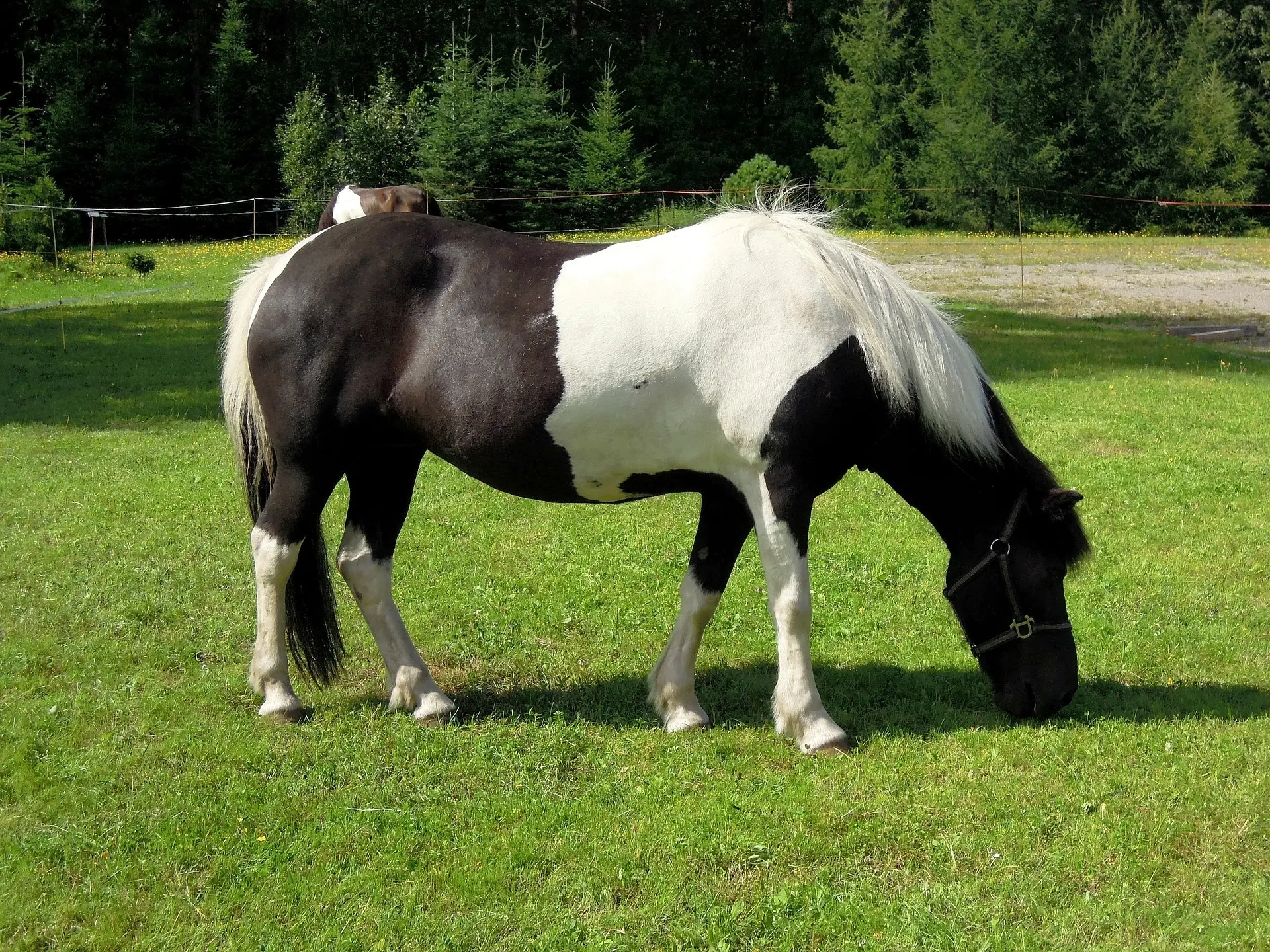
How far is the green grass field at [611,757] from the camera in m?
3.47

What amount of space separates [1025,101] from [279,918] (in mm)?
43586

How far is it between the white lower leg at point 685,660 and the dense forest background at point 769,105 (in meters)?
31.6

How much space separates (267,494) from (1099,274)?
24613 mm

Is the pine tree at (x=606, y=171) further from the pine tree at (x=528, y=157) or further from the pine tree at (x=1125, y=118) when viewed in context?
the pine tree at (x=1125, y=118)

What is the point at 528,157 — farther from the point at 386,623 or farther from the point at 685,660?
the point at 685,660

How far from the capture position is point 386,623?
16.8 ft

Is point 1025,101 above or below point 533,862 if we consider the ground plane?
above

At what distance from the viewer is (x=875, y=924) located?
3416 mm

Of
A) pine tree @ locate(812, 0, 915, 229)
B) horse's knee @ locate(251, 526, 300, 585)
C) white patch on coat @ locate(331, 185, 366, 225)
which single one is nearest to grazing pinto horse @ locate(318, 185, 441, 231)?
white patch on coat @ locate(331, 185, 366, 225)

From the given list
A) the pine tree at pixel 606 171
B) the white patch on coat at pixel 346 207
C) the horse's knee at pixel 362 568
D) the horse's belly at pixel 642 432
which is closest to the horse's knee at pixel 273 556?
the horse's knee at pixel 362 568

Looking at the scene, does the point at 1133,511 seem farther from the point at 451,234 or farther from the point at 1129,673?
the point at 451,234

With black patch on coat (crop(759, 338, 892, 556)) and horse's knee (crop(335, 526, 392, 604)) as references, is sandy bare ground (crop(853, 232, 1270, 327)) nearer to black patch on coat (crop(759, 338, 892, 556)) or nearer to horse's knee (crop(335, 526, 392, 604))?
black patch on coat (crop(759, 338, 892, 556))

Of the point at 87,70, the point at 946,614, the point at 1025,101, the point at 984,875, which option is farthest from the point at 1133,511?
the point at 87,70

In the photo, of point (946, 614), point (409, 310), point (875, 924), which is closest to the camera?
point (875, 924)
